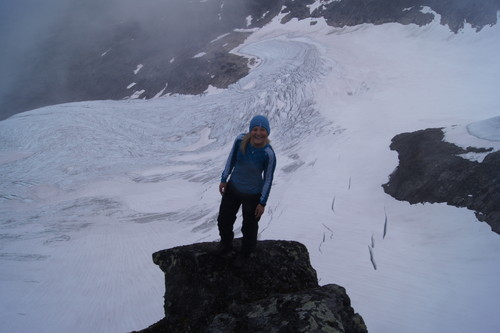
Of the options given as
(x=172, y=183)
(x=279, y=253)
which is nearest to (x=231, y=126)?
(x=172, y=183)

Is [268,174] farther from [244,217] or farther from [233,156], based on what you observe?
[244,217]

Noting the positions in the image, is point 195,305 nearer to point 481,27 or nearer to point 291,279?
point 291,279

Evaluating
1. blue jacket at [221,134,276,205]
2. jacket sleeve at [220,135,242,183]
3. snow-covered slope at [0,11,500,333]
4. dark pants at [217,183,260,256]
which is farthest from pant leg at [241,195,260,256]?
snow-covered slope at [0,11,500,333]

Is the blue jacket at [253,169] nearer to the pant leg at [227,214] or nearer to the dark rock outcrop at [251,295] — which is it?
the pant leg at [227,214]

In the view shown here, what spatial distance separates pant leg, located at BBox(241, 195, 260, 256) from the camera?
4078 mm

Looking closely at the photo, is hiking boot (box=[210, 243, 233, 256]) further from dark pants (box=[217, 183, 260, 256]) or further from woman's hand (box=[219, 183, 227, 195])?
woman's hand (box=[219, 183, 227, 195])

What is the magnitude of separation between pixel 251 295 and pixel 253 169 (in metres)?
1.39

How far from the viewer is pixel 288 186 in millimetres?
11961

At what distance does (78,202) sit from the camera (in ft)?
45.3

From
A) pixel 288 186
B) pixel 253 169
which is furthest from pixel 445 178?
pixel 253 169

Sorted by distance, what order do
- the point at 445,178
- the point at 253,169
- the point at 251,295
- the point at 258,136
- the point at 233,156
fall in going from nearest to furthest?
1. the point at 251,295
2. the point at 258,136
3. the point at 253,169
4. the point at 233,156
5. the point at 445,178

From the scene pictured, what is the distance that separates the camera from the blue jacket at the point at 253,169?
4.01m

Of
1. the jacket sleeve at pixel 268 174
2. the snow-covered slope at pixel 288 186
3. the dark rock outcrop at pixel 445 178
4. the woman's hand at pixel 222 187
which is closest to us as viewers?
the jacket sleeve at pixel 268 174

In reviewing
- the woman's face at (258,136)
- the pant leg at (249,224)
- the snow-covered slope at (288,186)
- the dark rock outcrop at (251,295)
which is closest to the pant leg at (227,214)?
the pant leg at (249,224)
